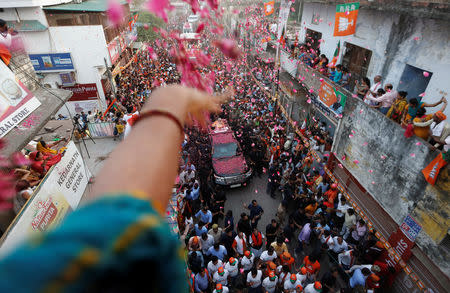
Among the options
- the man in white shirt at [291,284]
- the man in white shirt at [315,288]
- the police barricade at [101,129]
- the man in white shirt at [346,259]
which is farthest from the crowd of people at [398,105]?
the police barricade at [101,129]

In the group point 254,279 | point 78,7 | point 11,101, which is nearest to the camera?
point 11,101

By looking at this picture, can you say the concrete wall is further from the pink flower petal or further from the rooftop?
the rooftop

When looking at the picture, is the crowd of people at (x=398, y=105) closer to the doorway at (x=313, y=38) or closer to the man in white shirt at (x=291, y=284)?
the doorway at (x=313, y=38)

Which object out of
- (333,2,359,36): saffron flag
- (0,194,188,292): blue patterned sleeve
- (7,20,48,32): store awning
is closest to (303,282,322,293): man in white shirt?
(0,194,188,292): blue patterned sleeve

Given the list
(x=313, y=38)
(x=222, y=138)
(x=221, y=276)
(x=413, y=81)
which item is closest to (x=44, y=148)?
(x=221, y=276)

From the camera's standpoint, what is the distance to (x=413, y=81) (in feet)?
24.7

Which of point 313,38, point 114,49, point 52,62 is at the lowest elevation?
point 52,62

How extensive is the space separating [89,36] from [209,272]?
1637 cm

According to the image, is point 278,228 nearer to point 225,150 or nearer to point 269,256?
point 269,256

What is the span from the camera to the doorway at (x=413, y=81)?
286 inches

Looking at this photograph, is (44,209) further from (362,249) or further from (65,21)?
(65,21)

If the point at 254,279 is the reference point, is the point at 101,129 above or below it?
below

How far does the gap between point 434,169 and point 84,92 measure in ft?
62.5

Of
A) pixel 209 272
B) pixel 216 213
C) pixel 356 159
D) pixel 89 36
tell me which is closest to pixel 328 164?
pixel 356 159
